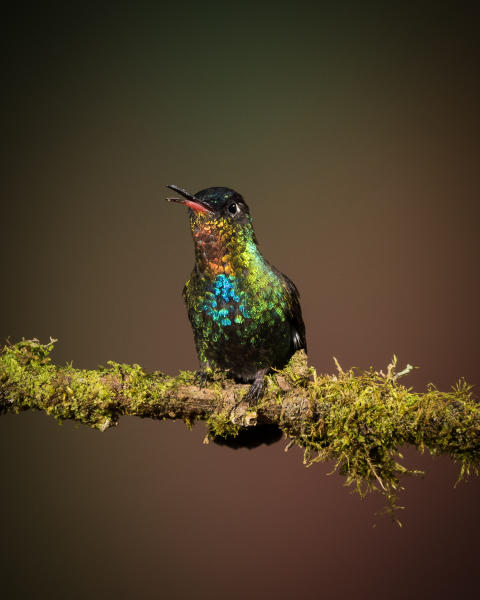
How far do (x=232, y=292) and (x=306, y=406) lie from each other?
663 millimetres

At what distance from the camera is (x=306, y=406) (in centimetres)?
220

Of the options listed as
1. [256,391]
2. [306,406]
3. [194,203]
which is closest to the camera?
[306,406]

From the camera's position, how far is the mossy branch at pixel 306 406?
2064mm

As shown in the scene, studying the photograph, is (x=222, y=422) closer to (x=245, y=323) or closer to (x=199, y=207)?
(x=245, y=323)

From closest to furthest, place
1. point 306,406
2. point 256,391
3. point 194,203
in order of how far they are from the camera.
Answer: point 306,406 → point 256,391 → point 194,203

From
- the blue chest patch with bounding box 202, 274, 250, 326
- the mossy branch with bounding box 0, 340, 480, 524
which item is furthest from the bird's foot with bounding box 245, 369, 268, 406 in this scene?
the blue chest patch with bounding box 202, 274, 250, 326

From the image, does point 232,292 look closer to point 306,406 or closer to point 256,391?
point 256,391

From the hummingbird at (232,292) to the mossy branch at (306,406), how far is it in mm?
293

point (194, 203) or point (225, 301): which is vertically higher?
point (194, 203)

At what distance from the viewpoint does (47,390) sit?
2.11m

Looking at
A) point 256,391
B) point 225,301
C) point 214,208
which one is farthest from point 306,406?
point 214,208

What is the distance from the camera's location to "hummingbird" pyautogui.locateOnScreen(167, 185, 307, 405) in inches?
101

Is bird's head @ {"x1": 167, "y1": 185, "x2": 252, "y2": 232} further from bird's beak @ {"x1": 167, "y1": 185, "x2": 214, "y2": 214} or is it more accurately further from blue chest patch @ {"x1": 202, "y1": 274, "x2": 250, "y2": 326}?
blue chest patch @ {"x1": 202, "y1": 274, "x2": 250, "y2": 326}

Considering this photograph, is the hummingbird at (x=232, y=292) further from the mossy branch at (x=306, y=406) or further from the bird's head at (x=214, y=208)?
the mossy branch at (x=306, y=406)
